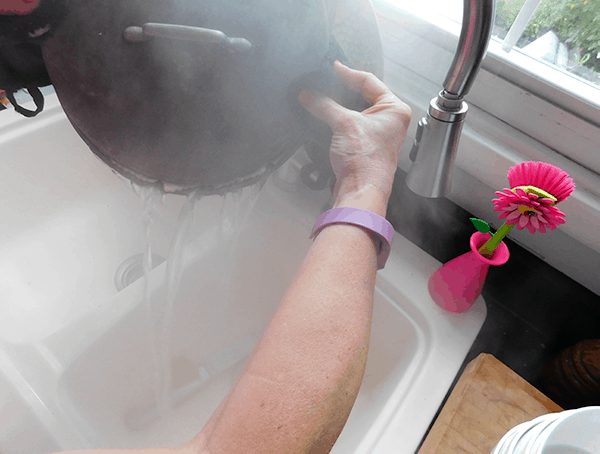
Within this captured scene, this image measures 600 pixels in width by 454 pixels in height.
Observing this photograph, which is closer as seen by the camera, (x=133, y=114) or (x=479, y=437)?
(x=133, y=114)

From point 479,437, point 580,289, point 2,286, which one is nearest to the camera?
point 479,437

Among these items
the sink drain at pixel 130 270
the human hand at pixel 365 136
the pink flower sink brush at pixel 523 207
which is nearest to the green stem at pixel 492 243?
the pink flower sink brush at pixel 523 207

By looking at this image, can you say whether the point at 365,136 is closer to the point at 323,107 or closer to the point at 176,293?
the point at 323,107

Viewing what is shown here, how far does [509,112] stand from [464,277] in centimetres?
28

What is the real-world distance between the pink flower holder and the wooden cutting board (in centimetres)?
10

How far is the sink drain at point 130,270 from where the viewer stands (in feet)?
3.28

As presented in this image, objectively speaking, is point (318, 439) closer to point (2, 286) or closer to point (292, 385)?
point (292, 385)

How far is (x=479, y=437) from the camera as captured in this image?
0.58 m

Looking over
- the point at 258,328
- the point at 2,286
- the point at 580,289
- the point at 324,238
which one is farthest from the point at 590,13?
the point at 2,286

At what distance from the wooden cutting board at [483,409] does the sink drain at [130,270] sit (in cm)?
74

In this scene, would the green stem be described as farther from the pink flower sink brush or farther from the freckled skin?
the freckled skin

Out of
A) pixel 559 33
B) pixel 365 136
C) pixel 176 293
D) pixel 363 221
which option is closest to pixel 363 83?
pixel 365 136

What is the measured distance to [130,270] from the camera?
1.02 meters

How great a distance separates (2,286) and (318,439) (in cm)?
89
